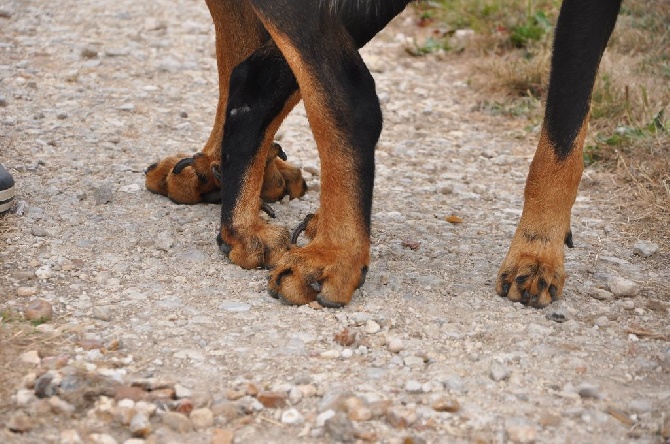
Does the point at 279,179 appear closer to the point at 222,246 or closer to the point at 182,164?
the point at 182,164

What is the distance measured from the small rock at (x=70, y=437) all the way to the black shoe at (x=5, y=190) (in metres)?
1.81

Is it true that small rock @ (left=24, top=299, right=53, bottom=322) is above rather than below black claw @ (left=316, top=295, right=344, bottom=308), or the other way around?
below

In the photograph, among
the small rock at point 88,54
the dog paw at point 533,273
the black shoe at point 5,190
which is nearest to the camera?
the dog paw at point 533,273

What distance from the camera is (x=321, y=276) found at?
369cm

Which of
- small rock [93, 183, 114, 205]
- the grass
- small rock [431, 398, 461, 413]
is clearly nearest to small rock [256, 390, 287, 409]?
small rock [431, 398, 461, 413]

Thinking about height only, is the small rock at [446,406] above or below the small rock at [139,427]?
above

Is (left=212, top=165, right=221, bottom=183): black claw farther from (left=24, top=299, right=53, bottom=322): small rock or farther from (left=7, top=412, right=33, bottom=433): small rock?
(left=7, top=412, right=33, bottom=433): small rock

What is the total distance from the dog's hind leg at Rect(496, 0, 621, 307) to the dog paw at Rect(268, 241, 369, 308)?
0.58 metres

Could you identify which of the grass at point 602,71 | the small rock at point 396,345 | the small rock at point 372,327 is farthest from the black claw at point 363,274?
the grass at point 602,71

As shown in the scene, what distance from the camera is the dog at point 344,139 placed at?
3713 mm

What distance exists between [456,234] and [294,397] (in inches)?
68.1

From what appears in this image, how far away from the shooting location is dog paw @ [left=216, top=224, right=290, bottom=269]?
4031 mm

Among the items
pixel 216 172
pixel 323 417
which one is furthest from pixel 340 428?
pixel 216 172

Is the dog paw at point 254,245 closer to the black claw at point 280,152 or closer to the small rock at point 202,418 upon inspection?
the black claw at point 280,152
